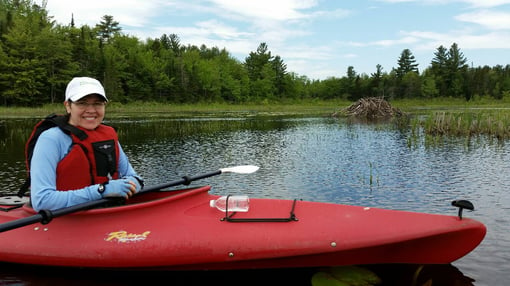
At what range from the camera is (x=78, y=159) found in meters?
4.20

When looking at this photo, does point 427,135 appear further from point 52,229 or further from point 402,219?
point 52,229

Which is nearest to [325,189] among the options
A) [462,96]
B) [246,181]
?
[246,181]

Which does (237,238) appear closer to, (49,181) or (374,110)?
(49,181)

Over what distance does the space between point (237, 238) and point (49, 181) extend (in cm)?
189

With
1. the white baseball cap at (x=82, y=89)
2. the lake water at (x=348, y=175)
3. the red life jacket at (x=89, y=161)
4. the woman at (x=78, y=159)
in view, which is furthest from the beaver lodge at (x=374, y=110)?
the white baseball cap at (x=82, y=89)

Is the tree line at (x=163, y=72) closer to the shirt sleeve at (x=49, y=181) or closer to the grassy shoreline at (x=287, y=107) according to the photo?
the grassy shoreline at (x=287, y=107)

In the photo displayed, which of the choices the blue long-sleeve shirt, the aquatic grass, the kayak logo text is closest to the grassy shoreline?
the aquatic grass

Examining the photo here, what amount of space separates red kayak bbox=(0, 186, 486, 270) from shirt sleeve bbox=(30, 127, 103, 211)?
0.78 ft

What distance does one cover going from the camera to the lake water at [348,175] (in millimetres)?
4633

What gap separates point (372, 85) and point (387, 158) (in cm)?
6959

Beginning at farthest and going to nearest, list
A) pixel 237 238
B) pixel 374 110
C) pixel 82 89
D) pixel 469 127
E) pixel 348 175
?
pixel 374 110
pixel 469 127
pixel 348 175
pixel 82 89
pixel 237 238

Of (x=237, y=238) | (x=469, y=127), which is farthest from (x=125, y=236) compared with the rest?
(x=469, y=127)

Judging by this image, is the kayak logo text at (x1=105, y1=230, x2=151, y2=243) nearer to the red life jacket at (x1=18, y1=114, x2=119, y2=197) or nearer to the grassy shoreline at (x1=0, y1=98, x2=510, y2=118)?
the red life jacket at (x1=18, y1=114, x2=119, y2=197)

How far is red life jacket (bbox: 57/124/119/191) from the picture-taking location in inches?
164
